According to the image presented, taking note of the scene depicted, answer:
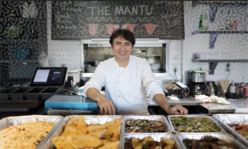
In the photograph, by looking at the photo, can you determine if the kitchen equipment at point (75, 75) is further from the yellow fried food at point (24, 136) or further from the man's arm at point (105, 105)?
the yellow fried food at point (24, 136)

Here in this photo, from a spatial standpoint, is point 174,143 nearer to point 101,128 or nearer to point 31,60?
point 101,128

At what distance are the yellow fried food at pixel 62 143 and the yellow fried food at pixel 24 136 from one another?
0.44 feet

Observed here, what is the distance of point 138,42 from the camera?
12.3ft

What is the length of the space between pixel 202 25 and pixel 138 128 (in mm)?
3088

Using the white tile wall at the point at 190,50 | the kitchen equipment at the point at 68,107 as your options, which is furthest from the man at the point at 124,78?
the white tile wall at the point at 190,50

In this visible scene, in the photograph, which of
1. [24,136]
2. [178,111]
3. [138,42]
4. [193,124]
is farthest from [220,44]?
[24,136]

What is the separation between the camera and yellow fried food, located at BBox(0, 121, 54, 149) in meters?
0.91

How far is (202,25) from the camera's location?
11.4 ft

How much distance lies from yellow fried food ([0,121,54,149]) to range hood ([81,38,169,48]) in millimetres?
2756

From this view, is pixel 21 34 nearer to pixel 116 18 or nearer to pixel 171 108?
pixel 116 18

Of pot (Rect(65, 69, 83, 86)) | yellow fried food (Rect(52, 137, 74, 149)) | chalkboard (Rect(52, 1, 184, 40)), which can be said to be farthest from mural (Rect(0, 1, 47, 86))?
yellow fried food (Rect(52, 137, 74, 149))

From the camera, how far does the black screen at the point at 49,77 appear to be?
2842 millimetres

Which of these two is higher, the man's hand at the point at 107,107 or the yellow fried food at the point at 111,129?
the man's hand at the point at 107,107

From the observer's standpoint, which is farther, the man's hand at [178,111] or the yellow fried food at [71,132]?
the man's hand at [178,111]
